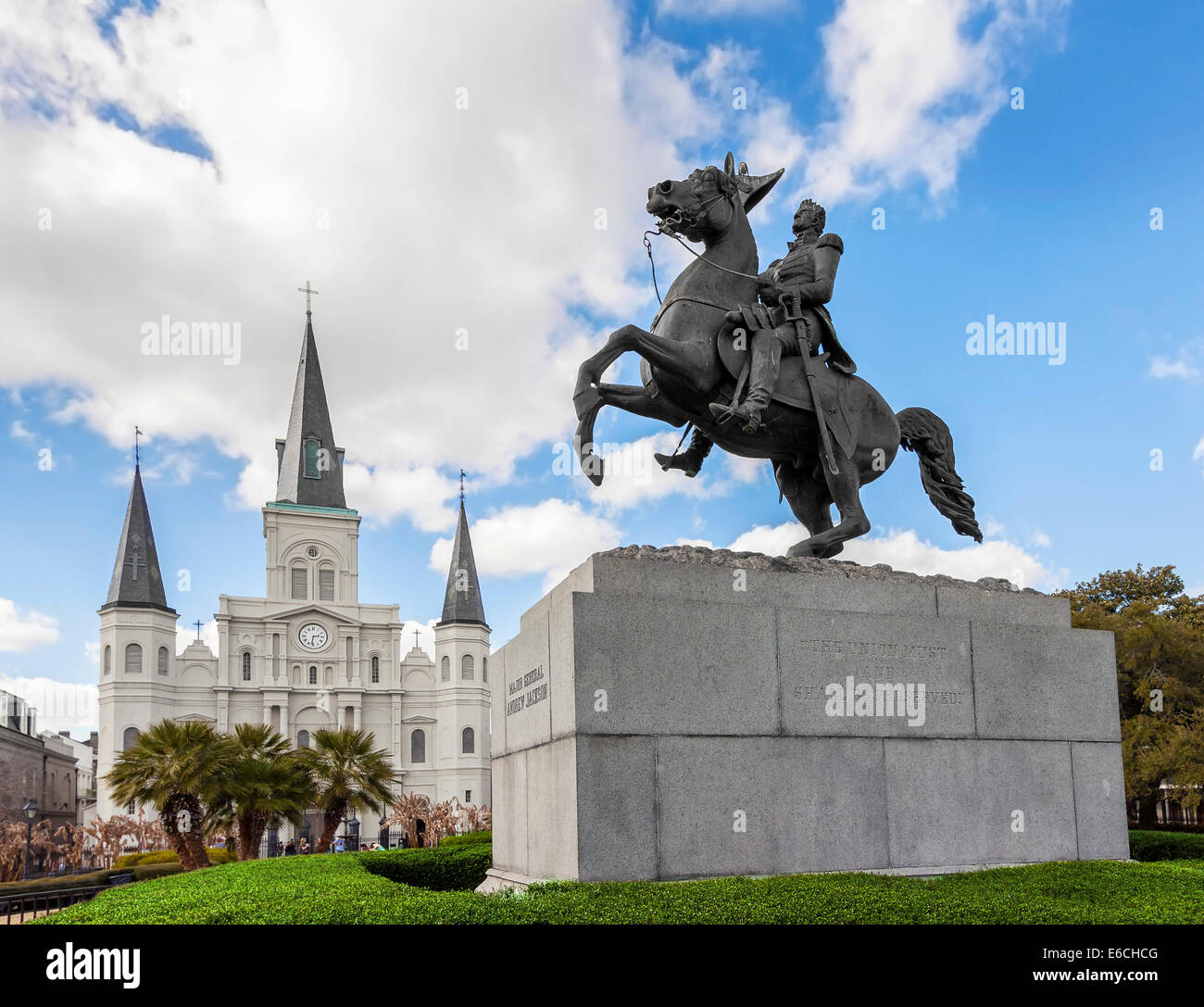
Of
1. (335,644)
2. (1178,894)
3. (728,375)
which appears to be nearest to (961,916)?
(1178,894)

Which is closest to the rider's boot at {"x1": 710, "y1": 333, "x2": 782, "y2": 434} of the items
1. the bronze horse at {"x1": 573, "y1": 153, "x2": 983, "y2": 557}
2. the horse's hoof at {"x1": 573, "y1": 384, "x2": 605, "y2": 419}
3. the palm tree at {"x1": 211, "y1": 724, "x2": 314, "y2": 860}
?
the bronze horse at {"x1": 573, "y1": 153, "x2": 983, "y2": 557}

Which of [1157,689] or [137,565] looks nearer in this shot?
[1157,689]

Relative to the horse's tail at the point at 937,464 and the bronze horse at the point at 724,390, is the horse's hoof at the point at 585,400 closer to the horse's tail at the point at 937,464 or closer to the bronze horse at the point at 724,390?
the bronze horse at the point at 724,390

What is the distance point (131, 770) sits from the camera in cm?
2469

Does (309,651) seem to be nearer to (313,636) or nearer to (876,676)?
(313,636)

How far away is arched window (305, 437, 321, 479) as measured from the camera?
85125 millimetres

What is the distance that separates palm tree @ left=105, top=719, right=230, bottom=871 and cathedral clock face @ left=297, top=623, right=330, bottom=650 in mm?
56714

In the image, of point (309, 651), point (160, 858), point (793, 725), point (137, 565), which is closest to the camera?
point (793, 725)

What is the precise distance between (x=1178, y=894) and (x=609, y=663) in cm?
401

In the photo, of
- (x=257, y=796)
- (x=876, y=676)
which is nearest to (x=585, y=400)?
(x=876, y=676)

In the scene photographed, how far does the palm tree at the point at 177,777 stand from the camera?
23.4 meters

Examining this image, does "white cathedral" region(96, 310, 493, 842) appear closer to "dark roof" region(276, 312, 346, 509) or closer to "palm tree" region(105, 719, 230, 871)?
"dark roof" region(276, 312, 346, 509)

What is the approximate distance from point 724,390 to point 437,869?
6263 mm

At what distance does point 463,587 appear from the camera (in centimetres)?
8644
